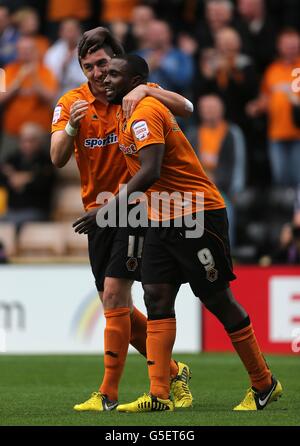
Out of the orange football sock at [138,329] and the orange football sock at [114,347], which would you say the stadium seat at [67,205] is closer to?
the orange football sock at [138,329]

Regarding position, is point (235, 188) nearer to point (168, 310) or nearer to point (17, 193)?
point (17, 193)

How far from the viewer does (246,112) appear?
1448cm

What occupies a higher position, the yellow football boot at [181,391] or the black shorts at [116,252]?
the black shorts at [116,252]

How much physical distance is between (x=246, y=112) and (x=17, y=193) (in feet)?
10.0

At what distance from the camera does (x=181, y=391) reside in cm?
773

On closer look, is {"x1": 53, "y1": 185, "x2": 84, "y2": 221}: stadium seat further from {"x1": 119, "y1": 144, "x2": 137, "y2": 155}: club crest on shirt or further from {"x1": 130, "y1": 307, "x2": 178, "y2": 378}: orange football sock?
{"x1": 119, "y1": 144, "x2": 137, "y2": 155}: club crest on shirt

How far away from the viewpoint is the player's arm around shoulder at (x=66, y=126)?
24.0 ft

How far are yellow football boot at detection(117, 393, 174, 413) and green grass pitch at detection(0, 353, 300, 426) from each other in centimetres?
9

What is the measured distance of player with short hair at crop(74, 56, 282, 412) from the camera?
23.3ft

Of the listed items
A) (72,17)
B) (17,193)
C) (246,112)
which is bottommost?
(17,193)

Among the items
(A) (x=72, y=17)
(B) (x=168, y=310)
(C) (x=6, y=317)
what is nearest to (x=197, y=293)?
(B) (x=168, y=310)

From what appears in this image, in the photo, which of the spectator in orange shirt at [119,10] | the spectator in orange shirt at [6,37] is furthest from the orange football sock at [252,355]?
the spectator in orange shirt at [119,10]

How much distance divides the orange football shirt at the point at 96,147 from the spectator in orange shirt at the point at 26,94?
7275mm
